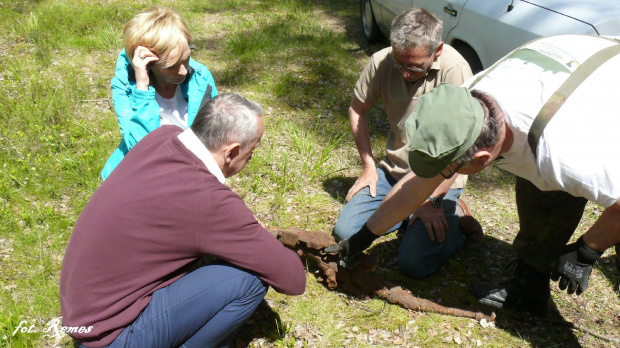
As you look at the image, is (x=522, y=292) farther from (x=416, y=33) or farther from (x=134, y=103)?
(x=134, y=103)

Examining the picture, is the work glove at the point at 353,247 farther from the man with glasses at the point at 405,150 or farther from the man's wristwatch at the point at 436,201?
the man's wristwatch at the point at 436,201

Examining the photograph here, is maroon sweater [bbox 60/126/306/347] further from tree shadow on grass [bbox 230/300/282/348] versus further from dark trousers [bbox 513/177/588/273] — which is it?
dark trousers [bbox 513/177/588/273]

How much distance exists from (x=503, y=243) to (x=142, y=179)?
8.23 ft

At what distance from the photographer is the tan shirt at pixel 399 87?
3.19 m

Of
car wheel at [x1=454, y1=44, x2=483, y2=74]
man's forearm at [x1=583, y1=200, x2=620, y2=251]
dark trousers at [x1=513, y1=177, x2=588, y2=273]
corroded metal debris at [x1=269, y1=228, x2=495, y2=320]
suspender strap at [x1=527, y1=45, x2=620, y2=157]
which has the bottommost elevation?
corroded metal debris at [x1=269, y1=228, x2=495, y2=320]

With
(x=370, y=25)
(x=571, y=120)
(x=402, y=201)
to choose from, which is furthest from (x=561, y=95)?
(x=370, y=25)

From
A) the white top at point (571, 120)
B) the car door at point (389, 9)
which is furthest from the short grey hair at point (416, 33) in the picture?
the car door at point (389, 9)

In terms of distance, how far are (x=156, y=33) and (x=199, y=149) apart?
1206mm

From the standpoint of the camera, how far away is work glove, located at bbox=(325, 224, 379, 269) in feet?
9.04

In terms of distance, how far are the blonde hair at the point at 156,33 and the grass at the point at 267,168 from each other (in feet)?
3.99

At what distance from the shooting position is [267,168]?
13.4 feet

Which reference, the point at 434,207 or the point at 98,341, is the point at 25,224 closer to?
the point at 98,341

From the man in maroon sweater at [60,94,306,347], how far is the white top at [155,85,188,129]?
1022 millimetres

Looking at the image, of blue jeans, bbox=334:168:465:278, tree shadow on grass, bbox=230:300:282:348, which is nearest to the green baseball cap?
blue jeans, bbox=334:168:465:278
